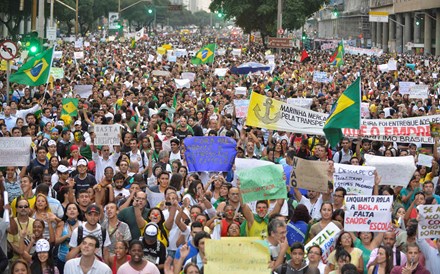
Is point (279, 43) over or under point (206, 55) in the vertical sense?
over

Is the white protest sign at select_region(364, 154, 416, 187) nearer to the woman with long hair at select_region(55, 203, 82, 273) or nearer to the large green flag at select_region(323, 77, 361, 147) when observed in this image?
the large green flag at select_region(323, 77, 361, 147)

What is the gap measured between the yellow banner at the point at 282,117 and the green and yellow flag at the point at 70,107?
4.65 metres

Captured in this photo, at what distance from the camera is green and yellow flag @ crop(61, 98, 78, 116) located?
763 inches

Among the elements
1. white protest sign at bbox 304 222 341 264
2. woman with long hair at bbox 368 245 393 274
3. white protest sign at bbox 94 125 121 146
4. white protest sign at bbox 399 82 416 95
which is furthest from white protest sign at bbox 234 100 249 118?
woman with long hair at bbox 368 245 393 274

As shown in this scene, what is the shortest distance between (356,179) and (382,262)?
291 cm

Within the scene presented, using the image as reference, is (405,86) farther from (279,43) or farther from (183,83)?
(279,43)

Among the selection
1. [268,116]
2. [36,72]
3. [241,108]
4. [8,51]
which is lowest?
[241,108]

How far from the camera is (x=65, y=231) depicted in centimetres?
1027

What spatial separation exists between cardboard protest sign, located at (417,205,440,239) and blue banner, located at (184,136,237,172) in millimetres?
4229

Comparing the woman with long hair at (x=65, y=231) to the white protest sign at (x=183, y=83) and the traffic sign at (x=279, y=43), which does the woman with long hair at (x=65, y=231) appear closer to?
the white protest sign at (x=183, y=83)

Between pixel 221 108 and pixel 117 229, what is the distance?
11.6m

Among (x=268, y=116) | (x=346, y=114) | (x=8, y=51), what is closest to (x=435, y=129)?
(x=346, y=114)

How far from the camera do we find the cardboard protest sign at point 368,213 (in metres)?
9.98

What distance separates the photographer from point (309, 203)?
12.1 meters
